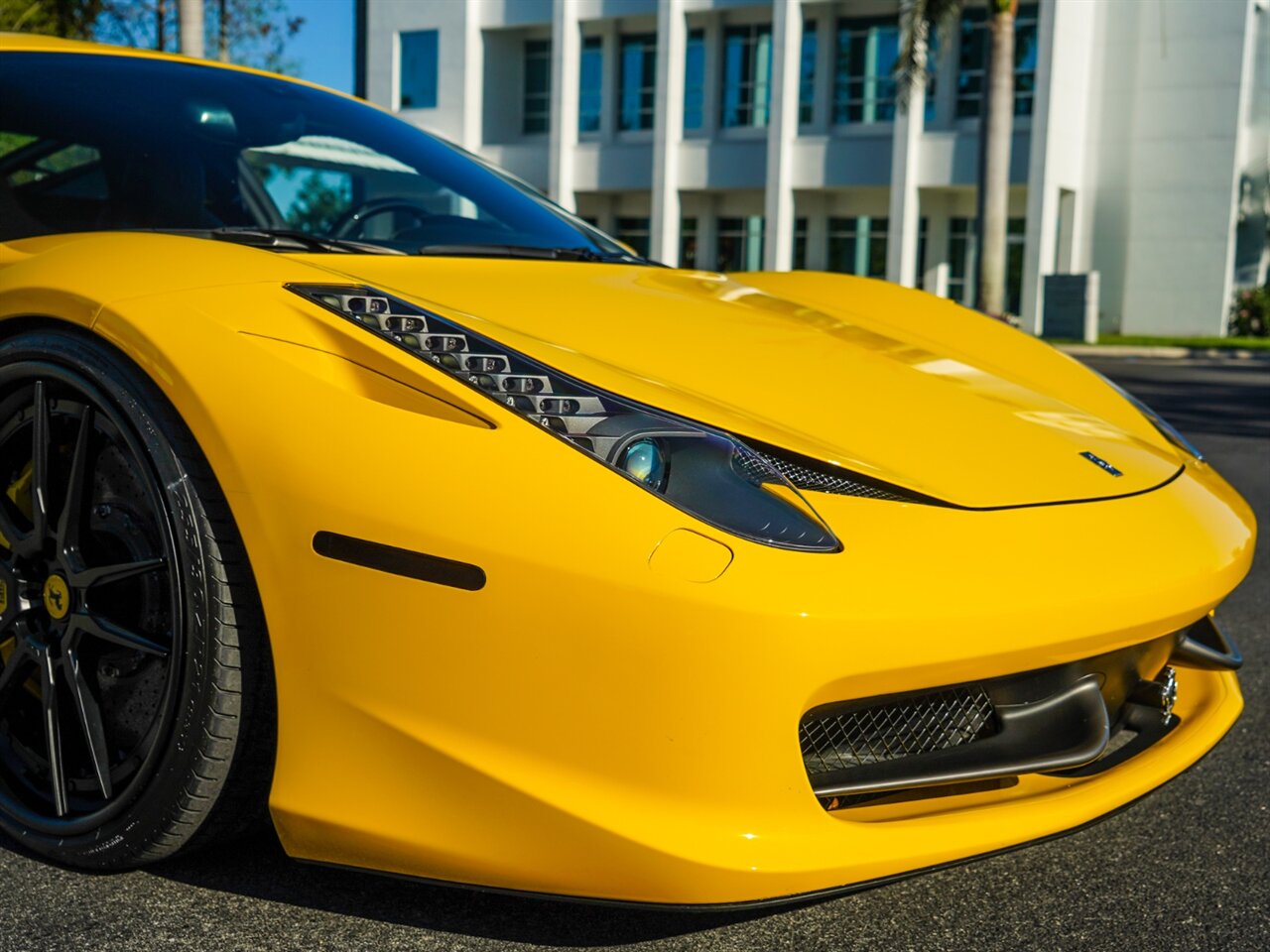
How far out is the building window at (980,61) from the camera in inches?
1087

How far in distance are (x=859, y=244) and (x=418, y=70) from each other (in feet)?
37.6

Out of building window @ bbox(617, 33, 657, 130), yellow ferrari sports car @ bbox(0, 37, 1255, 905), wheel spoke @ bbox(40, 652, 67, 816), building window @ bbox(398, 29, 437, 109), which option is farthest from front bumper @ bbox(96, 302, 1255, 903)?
building window @ bbox(398, 29, 437, 109)

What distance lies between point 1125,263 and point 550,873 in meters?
29.7

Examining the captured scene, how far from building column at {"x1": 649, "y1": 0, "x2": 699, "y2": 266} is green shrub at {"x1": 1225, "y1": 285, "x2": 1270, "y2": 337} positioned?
11584mm

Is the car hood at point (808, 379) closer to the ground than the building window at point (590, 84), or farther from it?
closer to the ground

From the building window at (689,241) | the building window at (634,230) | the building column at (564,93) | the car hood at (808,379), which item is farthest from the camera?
the building window at (634,230)

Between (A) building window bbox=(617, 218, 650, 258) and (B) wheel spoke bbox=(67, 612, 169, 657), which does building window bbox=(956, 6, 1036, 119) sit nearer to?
(A) building window bbox=(617, 218, 650, 258)

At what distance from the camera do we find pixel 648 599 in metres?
1.67

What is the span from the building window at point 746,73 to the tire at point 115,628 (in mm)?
29573

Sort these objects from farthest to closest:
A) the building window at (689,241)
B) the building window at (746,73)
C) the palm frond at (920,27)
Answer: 1. the building window at (689,241)
2. the building window at (746,73)
3. the palm frond at (920,27)

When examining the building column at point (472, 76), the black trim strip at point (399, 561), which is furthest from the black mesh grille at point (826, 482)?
the building column at point (472, 76)

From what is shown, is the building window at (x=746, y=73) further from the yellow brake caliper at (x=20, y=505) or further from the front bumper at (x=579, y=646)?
the front bumper at (x=579, y=646)

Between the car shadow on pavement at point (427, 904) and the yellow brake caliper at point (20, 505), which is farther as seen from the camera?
the yellow brake caliper at point (20, 505)

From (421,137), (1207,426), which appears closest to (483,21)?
(1207,426)
